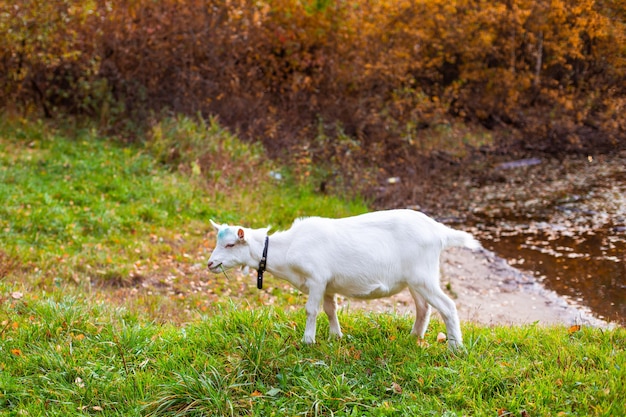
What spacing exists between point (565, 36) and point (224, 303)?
1258 cm

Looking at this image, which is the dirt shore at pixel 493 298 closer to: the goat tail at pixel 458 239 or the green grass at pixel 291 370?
the green grass at pixel 291 370

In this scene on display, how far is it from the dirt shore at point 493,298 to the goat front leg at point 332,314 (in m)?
2.20

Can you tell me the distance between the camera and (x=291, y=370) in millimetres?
4727

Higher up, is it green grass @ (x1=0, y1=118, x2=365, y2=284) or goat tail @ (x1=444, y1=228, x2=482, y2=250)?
goat tail @ (x1=444, y1=228, x2=482, y2=250)

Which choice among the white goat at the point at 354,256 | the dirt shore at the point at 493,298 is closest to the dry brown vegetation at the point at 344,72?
the dirt shore at the point at 493,298

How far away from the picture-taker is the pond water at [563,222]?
8.90m

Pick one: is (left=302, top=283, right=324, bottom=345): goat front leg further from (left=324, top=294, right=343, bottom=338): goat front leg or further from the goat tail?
the goat tail

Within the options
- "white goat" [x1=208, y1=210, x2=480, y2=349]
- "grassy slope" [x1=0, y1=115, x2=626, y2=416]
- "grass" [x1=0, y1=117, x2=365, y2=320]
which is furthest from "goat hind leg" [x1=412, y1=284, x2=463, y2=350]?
"grass" [x1=0, y1=117, x2=365, y2=320]

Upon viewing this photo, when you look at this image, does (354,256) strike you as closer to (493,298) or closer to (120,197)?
(493,298)

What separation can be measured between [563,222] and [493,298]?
12.3 ft

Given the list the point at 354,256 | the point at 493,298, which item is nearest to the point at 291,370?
the point at 354,256

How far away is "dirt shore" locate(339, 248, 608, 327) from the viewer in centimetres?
779

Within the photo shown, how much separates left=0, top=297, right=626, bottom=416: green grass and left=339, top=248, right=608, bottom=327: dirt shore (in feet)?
6.89

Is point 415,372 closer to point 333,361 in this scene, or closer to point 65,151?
point 333,361
